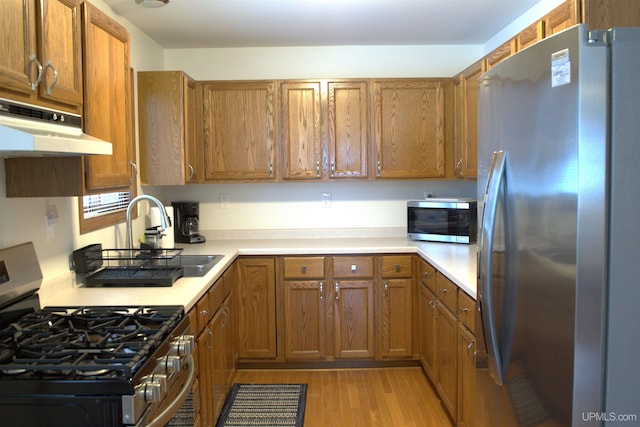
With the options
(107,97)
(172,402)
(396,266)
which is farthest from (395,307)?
(107,97)

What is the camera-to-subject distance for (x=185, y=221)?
158 inches

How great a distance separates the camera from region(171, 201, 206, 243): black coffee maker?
397 centimetres

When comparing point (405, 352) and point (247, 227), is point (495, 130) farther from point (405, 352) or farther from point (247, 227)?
point (247, 227)

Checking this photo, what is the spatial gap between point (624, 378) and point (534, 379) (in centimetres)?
23

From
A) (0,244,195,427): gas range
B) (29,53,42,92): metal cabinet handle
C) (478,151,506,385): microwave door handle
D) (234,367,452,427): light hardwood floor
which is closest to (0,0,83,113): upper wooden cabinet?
(29,53,42,92): metal cabinet handle

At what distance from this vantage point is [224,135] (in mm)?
3898

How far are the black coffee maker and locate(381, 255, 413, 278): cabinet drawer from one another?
55.8 inches

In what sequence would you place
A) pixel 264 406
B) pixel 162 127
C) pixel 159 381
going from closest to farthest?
pixel 159 381
pixel 264 406
pixel 162 127

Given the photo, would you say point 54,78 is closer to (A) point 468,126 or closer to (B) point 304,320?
(B) point 304,320

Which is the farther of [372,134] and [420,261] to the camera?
[372,134]

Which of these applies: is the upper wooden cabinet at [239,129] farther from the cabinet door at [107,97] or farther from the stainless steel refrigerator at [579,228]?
the stainless steel refrigerator at [579,228]

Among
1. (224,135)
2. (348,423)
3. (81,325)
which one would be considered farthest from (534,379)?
(224,135)

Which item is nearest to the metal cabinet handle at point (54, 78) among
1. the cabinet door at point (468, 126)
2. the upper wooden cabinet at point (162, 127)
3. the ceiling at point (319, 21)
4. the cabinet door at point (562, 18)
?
the ceiling at point (319, 21)

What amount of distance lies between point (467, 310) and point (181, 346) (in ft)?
4.34
